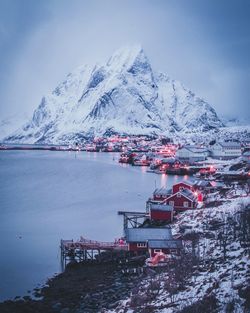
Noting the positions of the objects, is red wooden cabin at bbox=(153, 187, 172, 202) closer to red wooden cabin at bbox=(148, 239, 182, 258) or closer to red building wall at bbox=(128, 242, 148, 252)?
red building wall at bbox=(128, 242, 148, 252)

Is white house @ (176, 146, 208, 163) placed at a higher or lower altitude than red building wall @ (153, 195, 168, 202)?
higher

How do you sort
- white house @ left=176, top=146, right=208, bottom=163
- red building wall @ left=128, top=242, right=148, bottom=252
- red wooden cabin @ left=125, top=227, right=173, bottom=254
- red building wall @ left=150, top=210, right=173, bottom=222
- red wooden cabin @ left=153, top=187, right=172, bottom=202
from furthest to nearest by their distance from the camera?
white house @ left=176, top=146, right=208, bottom=163
red wooden cabin @ left=153, top=187, right=172, bottom=202
red building wall @ left=150, top=210, right=173, bottom=222
red building wall @ left=128, top=242, right=148, bottom=252
red wooden cabin @ left=125, top=227, right=173, bottom=254

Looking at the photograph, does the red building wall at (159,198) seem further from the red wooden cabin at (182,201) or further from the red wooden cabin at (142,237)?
the red wooden cabin at (142,237)

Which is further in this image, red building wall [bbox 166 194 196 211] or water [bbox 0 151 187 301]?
red building wall [bbox 166 194 196 211]

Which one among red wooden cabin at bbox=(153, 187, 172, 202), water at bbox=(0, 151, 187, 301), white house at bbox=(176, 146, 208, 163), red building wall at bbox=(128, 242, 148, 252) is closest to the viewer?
red building wall at bbox=(128, 242, 148, 252)

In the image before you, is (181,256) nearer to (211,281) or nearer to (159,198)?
(211,281)

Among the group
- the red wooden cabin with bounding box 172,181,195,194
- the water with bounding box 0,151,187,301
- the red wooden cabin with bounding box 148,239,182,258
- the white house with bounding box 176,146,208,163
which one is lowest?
the water with bounding box 0,151,187,301

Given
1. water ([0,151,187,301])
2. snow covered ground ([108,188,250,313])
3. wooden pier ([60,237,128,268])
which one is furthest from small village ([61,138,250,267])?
water ([0,151,187,301])
